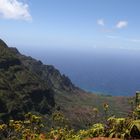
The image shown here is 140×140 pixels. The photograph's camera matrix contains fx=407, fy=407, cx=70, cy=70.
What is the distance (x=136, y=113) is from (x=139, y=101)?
793cm

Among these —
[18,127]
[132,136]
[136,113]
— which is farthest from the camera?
[18,127]

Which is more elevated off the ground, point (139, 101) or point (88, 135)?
point (139, 101)

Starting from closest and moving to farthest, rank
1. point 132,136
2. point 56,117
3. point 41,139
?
1. point 132,136
2. point 41,139
3. point 56,117

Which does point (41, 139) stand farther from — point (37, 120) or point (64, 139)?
point (37, 120)

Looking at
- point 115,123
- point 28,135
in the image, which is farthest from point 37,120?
point 115,123

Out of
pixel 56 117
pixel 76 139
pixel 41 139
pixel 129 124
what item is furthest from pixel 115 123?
pixel 56 117

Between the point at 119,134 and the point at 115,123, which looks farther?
the point at 115,123

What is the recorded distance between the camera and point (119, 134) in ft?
139

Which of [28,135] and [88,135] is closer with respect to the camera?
[88,135]

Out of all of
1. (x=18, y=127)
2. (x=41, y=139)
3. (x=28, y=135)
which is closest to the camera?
(x=41, y=139)

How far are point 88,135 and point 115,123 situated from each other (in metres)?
4.21

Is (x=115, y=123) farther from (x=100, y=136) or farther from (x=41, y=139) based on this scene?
(x=41, y=139)

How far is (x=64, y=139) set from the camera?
51.8 meters

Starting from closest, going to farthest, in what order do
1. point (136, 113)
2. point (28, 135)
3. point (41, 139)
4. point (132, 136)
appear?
point (132, 136)
point (41, 139)
point (136, 113)
point (28, 135)
